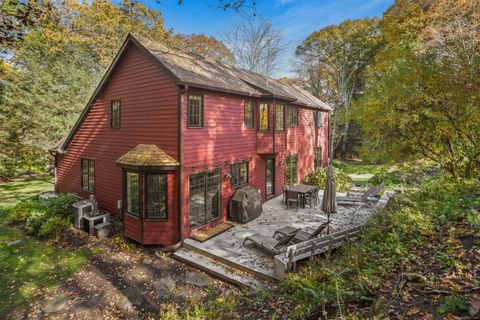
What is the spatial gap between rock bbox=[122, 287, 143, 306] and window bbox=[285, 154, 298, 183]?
11740 millimetres

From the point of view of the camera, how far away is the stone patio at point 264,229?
26.7ft

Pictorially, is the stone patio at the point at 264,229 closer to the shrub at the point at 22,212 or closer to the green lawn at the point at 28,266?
the green lawn at the point at 28,266

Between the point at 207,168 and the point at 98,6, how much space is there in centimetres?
2343

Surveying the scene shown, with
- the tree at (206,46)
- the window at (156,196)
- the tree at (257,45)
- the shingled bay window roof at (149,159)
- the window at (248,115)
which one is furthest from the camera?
the tree at (206,46)

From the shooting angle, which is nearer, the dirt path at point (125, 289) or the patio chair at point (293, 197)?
the dirt path at point (125, 289)

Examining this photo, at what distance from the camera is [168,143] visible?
9641 millimetres

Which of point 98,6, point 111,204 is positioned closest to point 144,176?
point 111,204

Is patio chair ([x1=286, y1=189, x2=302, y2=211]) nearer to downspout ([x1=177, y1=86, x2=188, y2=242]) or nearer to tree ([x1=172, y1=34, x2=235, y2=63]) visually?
downspout ([x1=177, y1=86, x2=188, y2=242])

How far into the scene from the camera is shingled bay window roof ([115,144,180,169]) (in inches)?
359

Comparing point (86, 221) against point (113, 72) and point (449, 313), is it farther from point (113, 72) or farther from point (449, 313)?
point (449, 313)

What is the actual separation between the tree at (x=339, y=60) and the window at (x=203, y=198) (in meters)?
20.0

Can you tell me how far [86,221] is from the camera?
11539 mm

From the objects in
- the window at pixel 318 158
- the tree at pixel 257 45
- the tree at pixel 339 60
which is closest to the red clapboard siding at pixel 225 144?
the window at pixel 318 158

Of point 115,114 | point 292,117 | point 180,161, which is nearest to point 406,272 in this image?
point 180,161
